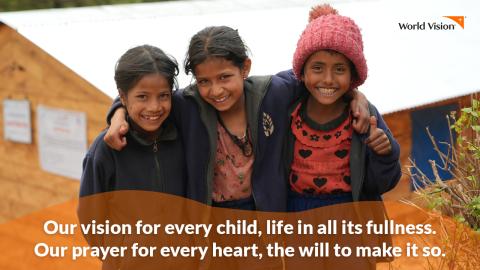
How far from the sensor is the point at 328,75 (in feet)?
7.20

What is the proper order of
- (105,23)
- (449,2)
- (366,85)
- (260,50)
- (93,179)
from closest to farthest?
1. (93,179)
2. (366,85)
3. (260,50)
4. (105,23)
5. (449,2)

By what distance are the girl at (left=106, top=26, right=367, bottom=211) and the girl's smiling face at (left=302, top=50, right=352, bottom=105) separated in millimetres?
167

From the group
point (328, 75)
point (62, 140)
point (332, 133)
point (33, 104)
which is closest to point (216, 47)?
point (328, 75)

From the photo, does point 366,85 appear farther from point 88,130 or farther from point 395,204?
point 88,130

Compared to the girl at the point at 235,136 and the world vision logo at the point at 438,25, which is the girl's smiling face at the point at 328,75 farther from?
the world vision logo at the point at 438,25

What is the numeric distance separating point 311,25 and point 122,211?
34.6 inches

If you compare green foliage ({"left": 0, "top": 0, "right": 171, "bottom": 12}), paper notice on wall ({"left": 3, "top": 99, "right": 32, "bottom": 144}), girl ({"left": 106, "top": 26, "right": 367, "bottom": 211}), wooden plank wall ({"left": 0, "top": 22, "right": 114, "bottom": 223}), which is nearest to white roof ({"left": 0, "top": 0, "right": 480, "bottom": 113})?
wooden plank wall ({"left": 0, "top": 22, "right": 114, "bottom": 223})

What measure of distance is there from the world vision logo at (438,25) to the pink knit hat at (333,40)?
3352 millimetres

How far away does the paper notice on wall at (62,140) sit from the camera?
5031 mm

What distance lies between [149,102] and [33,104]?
353 centimetres

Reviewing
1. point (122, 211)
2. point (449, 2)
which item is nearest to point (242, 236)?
point (122, 211)

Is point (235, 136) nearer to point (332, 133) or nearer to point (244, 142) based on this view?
point (244, 142)

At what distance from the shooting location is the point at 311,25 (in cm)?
226

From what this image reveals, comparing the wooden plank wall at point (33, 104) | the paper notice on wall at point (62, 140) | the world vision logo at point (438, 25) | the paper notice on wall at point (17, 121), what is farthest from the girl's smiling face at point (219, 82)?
the paper notice on wall at point (17, 121)
